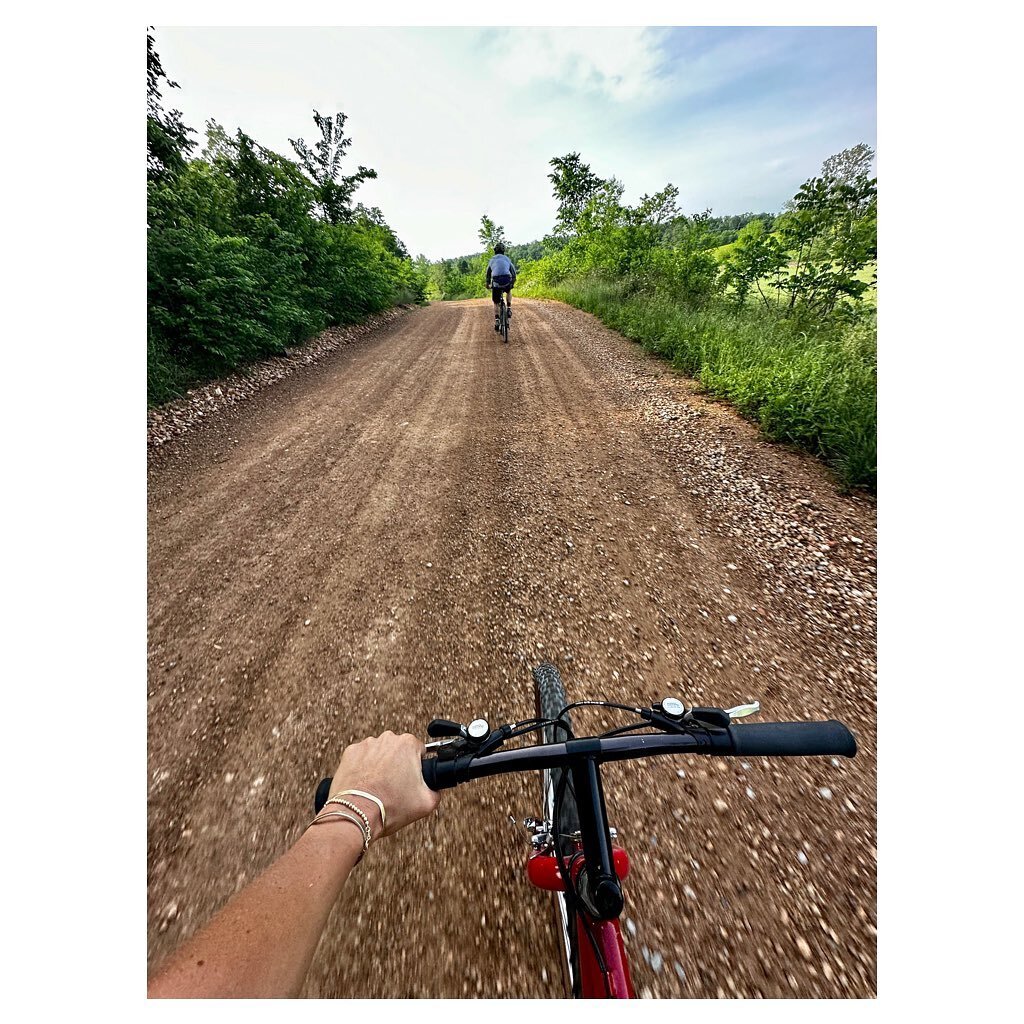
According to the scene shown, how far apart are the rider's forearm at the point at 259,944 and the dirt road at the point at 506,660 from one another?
26.5 inches

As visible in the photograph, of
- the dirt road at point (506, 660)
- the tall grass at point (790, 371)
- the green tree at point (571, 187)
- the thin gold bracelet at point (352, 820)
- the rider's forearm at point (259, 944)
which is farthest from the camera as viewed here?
the green tree at point (571, 187)

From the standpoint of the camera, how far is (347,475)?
3990 millimetres

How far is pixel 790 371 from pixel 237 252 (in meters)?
7.76

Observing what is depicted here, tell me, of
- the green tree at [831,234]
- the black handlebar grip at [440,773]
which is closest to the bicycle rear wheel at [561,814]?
the black handlebar grip at [440,773]

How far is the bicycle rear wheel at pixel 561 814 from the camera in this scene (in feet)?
3.74

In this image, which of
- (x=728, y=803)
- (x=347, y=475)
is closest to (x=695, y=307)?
(x=347, y=475)

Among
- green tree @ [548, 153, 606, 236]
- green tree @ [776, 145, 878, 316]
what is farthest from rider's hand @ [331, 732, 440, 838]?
green tree @ [548, 153, 606, 236]

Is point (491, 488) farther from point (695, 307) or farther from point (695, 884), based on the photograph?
point (695, 307)

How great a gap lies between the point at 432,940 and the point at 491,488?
296 centimetres

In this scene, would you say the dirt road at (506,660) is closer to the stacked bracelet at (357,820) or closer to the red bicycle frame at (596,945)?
the red bicycle frame at (596,945)

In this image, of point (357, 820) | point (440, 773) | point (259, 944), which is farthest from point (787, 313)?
point (259, 944)

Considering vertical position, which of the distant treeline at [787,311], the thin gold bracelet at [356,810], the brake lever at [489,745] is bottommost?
the thin gold bracelet at [356,810]

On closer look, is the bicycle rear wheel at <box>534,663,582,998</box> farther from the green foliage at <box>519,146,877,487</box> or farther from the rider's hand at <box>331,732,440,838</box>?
the green foliage at <box>519,146,877,487</box>

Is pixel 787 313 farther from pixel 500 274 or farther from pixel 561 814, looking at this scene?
pixel 561 814
